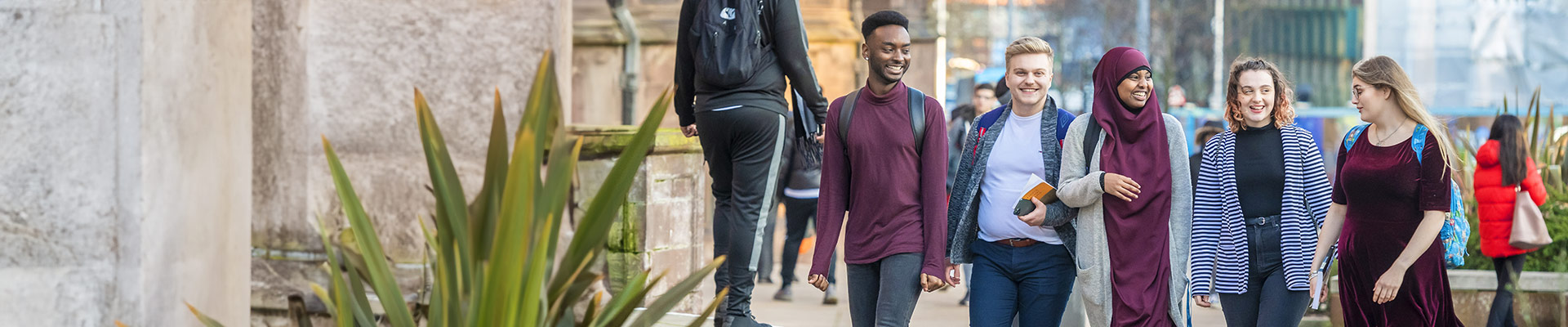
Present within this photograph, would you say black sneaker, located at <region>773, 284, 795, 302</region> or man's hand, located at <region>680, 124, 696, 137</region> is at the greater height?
man's hand, located at <region>680, 124, 696, 137</region>

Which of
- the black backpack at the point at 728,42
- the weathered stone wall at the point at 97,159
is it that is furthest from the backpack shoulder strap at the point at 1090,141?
the weathered stone wall at the point at 97,159

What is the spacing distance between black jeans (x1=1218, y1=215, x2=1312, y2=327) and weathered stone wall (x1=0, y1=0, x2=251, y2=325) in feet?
10.8

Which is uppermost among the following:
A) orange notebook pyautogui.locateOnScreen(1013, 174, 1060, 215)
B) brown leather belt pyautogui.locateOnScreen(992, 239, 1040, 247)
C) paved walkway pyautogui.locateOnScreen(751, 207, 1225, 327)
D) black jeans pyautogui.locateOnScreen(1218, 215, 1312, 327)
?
orange notebook pyautogui.locateOnScreen(1013, 174, 1060, 215)

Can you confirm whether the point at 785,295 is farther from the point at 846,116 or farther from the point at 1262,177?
the point at 846,116

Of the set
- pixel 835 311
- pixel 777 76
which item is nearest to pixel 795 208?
pixel 835 311

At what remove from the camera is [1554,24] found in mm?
28875

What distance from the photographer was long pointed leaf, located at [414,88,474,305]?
286cm

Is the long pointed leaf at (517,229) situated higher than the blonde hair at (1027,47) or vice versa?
the blonde hair at (1027,47)

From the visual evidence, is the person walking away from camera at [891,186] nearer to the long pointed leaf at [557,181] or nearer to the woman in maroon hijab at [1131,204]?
the woman in maroon hijab at [1131,204]

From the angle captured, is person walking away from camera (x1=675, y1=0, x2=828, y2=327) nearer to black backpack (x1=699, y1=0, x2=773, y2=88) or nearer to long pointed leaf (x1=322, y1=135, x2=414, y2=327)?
black backpack (x1=699, y1=0, x2=773, y2=88)

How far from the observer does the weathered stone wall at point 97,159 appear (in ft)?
10.5

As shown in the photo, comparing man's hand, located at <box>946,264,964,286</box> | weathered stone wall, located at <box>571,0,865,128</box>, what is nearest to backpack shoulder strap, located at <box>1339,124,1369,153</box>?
man's hand, located at <box>946,264,964,286</box>

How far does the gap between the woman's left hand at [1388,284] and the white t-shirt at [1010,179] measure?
0.98 meters

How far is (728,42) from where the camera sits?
487cm
